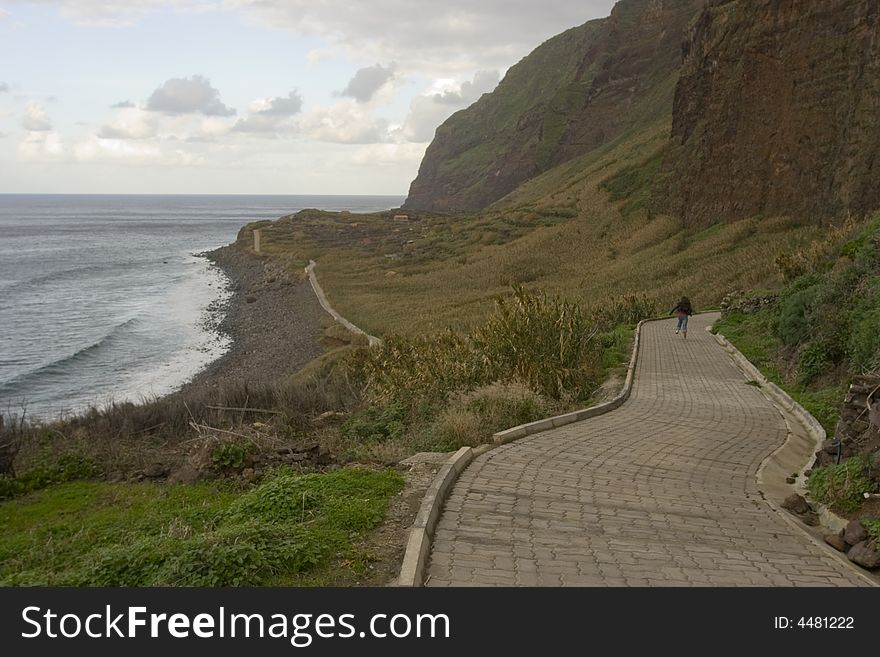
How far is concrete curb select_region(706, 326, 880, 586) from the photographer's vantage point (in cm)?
631

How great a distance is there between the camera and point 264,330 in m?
37.8

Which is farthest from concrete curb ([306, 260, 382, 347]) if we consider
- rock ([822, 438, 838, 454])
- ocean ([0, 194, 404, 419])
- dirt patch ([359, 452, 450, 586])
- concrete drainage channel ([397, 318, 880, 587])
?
rock ([822, 438, 838, 454])

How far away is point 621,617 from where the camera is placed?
4207 mm

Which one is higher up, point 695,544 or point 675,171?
point 675,171

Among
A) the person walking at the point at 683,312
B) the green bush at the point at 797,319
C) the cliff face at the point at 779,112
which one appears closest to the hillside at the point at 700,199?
the cliff face at the point at 779,112

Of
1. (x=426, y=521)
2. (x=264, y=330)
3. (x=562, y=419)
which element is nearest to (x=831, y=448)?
(x=562, y=419)

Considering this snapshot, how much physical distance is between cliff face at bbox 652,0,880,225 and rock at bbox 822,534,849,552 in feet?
79.1

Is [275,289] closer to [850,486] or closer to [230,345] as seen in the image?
[230,345]

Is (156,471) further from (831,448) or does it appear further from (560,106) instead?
(560,106)

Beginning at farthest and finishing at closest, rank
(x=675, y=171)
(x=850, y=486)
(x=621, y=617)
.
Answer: (x=675, y=171), (x=850, y=486), (x=621, y=617)

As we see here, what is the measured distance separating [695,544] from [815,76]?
3089cm

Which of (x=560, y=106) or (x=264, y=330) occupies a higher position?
(x=560, y=106)

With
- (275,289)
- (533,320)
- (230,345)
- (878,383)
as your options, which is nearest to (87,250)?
(275,289)

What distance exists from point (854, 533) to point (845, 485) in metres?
0.93
